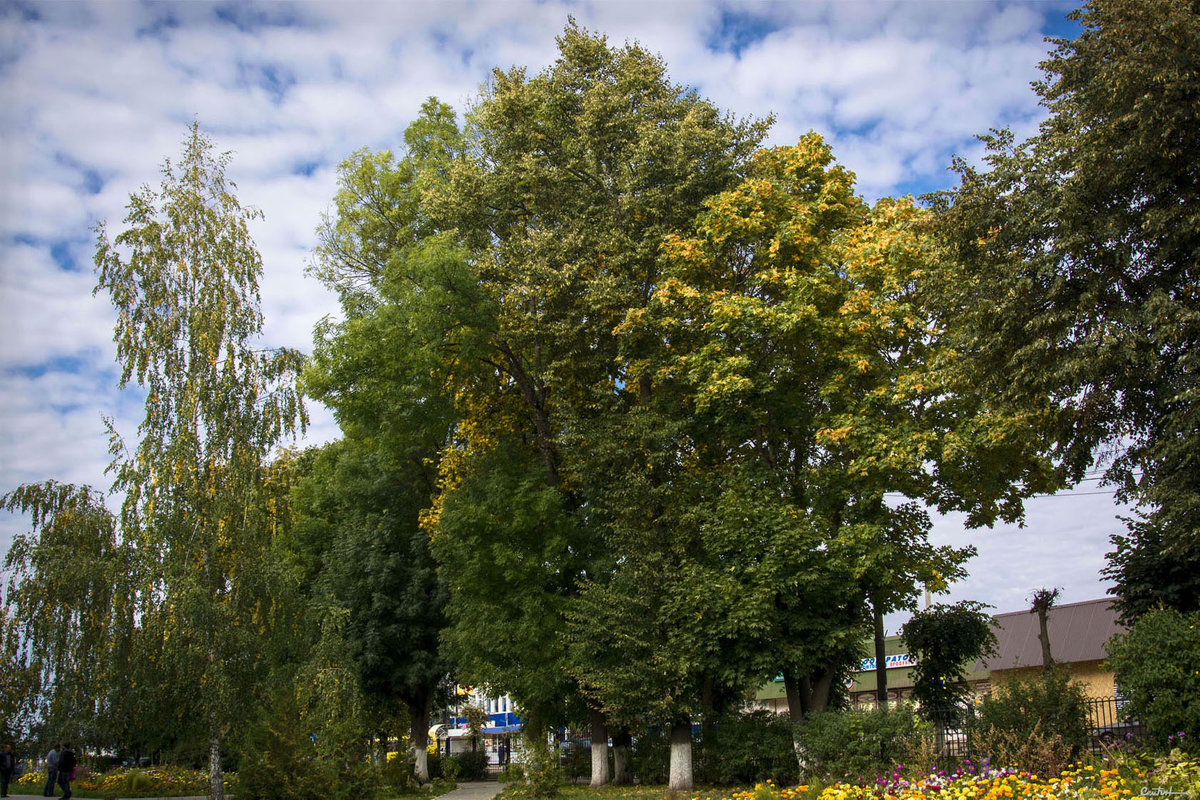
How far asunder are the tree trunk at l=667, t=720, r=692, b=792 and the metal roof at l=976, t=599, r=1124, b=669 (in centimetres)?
1688

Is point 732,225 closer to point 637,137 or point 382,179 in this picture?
point 637,137

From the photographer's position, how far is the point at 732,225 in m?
23.3

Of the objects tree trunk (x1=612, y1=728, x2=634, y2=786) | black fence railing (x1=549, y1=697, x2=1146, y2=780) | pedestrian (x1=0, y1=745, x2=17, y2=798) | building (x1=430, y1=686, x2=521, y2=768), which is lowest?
building (x1=430, y1=686, x2=521, y2=768)

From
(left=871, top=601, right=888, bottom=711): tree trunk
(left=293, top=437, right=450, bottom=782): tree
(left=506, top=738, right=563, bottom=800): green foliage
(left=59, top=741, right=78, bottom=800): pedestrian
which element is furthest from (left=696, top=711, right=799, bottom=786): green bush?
(left=59, top=741, right=78, bottom=800): pedestrian

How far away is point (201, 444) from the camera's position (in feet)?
66.3

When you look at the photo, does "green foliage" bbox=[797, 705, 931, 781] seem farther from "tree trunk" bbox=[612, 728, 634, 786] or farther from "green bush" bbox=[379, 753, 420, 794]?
"green bush" bbox=[379, 753, 420, 794]

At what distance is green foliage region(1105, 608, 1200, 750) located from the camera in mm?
14141

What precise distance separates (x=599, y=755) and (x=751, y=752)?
241 inches

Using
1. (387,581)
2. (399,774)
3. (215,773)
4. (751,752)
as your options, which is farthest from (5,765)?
(751,752)

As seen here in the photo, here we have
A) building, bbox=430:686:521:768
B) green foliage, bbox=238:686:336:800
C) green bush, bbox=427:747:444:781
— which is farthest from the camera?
building, bbox=430:686:521:768

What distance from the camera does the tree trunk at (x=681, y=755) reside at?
74.6ft

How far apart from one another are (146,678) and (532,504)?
35.4 ft

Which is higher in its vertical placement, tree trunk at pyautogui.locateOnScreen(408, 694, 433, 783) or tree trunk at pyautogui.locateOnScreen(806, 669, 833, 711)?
tree trunk at pyautogui.locateOnScreen(806, 669, 833, 711)

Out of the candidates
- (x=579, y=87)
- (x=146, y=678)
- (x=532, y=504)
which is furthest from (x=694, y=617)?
(x=579, y=87)
